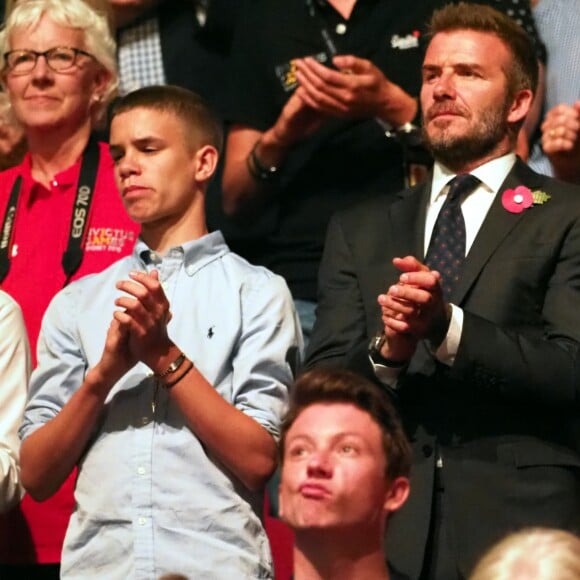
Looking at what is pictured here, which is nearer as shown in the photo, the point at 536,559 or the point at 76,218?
the point at 536,559

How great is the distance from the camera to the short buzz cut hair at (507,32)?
3945mm

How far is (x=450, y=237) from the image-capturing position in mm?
3717

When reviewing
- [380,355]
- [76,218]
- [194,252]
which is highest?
[76,218]

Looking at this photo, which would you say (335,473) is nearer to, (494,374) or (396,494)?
(396,494)

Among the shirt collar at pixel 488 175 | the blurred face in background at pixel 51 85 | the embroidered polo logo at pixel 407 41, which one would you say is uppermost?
the embroidered polo logo at pixel 407 41

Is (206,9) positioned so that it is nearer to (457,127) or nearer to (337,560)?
(457,127)

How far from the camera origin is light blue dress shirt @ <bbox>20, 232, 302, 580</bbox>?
3.42m

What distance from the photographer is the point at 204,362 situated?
3588 millimetres

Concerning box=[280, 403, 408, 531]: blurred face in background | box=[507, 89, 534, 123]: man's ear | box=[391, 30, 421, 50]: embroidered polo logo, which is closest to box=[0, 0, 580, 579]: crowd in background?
box=[391, 30, 421, 50]: embroidered polo logo

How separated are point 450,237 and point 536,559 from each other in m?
1.35

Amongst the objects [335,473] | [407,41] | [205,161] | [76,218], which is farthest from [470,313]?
[407,41]

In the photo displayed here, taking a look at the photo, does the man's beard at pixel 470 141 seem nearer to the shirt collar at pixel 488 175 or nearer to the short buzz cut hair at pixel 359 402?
the shirt collar at pixel 488 175

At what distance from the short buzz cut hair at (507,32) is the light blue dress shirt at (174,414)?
0.83 meters

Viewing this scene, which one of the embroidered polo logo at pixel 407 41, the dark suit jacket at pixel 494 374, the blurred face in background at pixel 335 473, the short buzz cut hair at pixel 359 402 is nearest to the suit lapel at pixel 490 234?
the dark suit jacket at pixel 494 374
